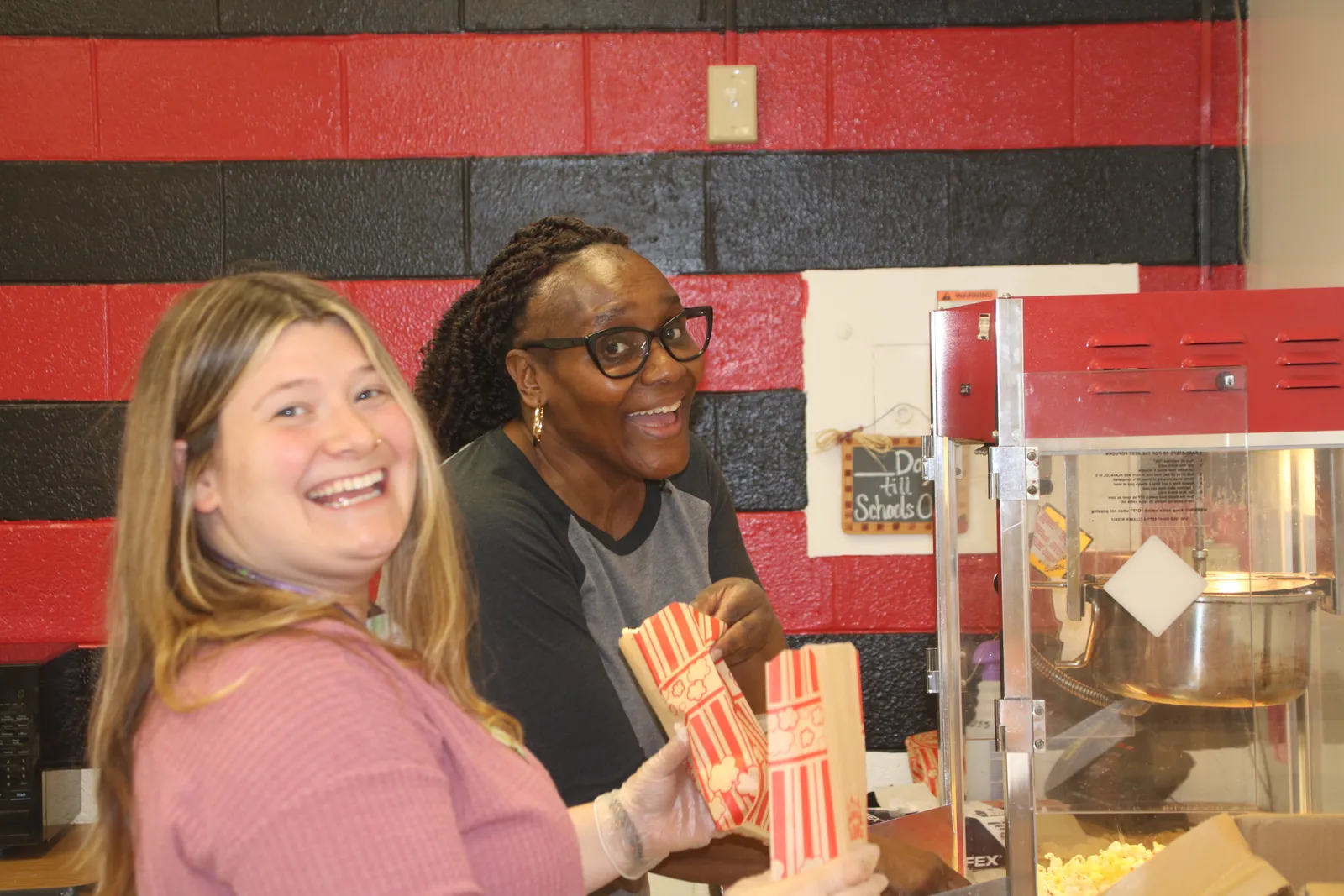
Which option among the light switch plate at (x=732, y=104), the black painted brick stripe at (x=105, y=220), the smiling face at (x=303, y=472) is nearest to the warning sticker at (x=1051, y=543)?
the smiling face at (x=303, y=472)

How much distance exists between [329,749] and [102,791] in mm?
304

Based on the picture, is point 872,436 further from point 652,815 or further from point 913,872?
point 652,815

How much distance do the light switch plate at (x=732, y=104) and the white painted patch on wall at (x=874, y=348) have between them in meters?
0.36

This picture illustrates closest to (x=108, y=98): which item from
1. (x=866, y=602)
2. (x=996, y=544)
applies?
(x=866, y=602)

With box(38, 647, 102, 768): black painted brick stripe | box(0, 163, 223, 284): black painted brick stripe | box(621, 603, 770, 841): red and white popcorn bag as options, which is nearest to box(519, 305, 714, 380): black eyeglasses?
box(621, 603, 770, 841): red and white popcorn bag

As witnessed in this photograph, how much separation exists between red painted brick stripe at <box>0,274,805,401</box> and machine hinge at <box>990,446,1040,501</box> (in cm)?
133

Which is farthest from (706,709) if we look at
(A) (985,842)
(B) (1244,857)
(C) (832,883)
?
(B) (1244,857)

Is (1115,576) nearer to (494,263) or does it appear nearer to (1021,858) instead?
(1021,858)

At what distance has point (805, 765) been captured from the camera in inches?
46.3

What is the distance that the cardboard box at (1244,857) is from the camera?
1.39 meters

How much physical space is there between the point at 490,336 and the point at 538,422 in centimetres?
18

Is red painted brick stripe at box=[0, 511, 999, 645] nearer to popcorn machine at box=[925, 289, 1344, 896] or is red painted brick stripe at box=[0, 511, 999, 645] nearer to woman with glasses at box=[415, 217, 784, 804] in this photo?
woman with glasses at box=[415, 217, 784, 804]

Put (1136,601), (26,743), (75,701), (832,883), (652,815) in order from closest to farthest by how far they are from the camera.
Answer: (832,883)
(652,815)
(1136,601)
(26,743)
(75,701)

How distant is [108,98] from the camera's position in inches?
105
